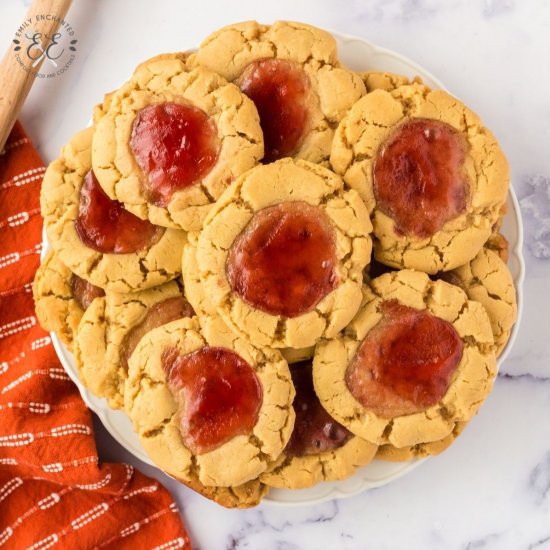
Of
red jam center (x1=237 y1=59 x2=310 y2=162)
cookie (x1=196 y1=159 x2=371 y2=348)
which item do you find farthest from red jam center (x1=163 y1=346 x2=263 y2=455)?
red jam center (x1=237 y1=59 x2=310 y2=162)

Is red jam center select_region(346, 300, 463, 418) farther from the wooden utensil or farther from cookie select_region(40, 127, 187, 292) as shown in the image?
the wooden utensil

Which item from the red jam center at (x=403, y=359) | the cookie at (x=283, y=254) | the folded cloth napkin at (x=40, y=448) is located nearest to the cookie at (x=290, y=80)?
the cookie at (x=283, y=254)

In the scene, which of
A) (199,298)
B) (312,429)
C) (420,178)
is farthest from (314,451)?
(420,178)

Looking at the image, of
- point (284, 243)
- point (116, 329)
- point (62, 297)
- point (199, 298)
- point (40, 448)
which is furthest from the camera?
point (40, 448)

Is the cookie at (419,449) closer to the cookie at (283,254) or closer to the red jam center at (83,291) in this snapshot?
the cookie at (283,254)

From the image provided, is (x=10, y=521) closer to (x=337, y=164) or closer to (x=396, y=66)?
(x=337, y=164)

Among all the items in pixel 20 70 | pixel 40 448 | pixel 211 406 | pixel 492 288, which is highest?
Answer: pixel 20 70

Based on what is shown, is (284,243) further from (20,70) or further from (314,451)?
(20,70)
